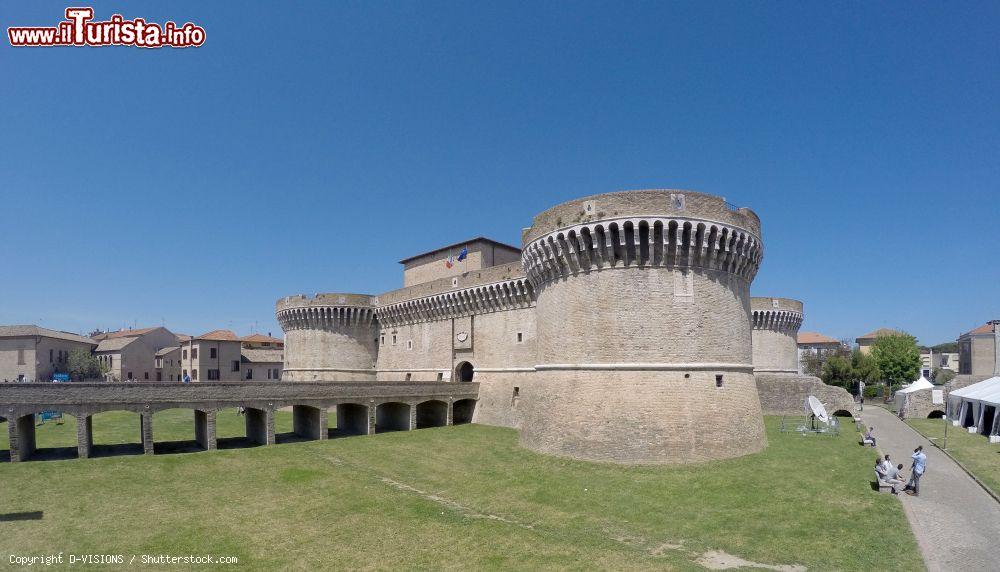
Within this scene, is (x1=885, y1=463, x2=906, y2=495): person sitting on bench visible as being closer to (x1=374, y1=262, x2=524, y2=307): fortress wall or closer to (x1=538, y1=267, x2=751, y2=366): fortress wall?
(x1=538, y1=267, x2=751, y2=366): fortress wall

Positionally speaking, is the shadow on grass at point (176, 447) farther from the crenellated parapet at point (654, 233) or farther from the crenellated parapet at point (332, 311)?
the crenellated parapet at point (654, 233)

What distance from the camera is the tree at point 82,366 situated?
61625mm

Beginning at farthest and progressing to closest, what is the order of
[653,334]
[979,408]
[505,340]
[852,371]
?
[852,371]
[505,340]
[979,408]
[653,334]

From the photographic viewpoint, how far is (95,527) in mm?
14055

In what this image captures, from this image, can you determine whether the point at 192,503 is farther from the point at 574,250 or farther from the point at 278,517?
the point at 574,250

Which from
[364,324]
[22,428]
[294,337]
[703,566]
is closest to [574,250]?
[703,566]

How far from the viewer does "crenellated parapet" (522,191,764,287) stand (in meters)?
21.4

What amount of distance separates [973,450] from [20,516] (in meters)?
35.5

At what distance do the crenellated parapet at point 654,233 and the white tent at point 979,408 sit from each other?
54.6 ft

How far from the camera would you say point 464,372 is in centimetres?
3872

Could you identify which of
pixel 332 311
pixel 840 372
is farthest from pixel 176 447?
pixel 840 372

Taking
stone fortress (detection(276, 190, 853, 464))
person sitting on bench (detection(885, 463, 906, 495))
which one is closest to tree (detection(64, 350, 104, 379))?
stone fortress (detection(276, 190, 853, 464))

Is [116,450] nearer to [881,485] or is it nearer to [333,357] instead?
[333,357]

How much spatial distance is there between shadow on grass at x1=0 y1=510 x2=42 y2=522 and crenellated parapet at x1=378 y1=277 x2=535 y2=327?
76.2ft
